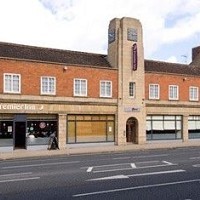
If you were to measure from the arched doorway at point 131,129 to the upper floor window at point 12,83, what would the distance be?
12.0m

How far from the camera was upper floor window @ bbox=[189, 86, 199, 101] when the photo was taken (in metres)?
43.5

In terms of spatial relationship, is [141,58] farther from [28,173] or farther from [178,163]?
[28,173]

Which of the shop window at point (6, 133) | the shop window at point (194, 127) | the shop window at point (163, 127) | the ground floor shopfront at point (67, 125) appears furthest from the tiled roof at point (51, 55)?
the shop window at point (194, 127)

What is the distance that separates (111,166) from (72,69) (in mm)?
16904

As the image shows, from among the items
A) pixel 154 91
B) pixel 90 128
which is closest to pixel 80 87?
pixel 90 128

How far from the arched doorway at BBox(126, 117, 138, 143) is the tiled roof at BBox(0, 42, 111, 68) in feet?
19.3

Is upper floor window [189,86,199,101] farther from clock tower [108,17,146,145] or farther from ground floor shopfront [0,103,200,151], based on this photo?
clock tower [108,17,146,145]

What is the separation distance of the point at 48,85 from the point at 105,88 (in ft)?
19.3

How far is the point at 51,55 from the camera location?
36031 millimetres

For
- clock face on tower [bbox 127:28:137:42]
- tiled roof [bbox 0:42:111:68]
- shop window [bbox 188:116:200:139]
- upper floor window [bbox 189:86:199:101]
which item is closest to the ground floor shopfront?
shop window [bbox 188:116:200:139]

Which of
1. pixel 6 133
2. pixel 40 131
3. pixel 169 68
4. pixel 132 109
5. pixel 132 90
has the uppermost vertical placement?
pixel 169 68

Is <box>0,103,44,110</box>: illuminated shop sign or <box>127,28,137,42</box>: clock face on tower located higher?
<box>127,28,137,42</box>: clock face on tower

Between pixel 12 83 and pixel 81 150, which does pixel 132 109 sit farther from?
pixel 12 83

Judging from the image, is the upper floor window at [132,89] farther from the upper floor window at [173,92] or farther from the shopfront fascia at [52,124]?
the upper floor window at [173,92]
